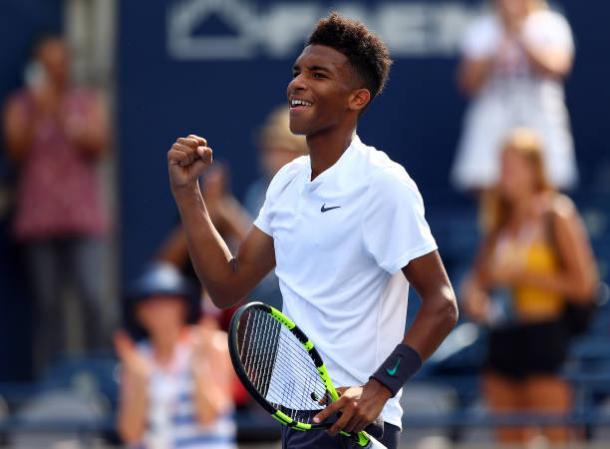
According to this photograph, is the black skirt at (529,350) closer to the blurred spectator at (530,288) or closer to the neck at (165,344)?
the blurred spectator at (530,288)

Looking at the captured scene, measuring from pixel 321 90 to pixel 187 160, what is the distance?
405mm

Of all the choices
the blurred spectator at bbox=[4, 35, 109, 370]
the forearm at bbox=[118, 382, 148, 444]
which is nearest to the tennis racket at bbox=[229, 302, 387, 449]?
the forearm at bbox=[118, 382, 148, 444]

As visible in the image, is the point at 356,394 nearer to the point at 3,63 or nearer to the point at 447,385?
the point at 447,385

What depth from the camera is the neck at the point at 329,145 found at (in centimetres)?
418

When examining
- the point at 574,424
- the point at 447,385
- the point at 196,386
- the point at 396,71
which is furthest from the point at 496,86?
the point at 196,386

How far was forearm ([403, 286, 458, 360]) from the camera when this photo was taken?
3.99 metres

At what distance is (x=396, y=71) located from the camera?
1002 centimetres

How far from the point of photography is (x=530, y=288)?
24.7 ft

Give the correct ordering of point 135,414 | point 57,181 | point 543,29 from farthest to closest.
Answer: point 57,181 < point 543,29 < point 135,414

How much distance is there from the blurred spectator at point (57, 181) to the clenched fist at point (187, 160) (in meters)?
5.47

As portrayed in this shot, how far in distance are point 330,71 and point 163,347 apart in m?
3.13

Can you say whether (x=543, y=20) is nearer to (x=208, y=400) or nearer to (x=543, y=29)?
(x=543, y=29)

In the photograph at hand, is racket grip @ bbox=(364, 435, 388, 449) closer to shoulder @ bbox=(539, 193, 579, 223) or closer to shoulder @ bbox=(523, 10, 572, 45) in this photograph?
shoulder @ bbox=(539, 193, 579, 223)

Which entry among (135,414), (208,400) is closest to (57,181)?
(135,414)
